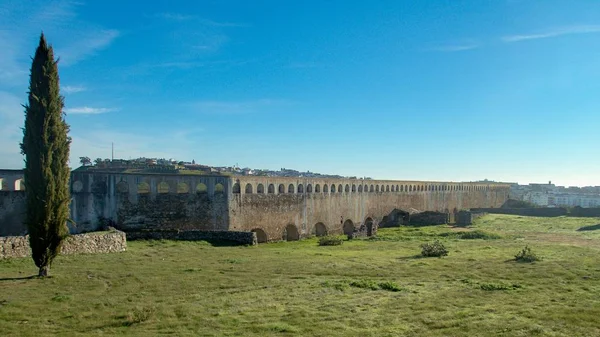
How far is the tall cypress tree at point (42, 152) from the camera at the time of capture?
12219 mm

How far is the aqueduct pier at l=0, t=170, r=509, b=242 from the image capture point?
2214 centimetres

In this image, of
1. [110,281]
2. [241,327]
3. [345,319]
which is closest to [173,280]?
[110,281]

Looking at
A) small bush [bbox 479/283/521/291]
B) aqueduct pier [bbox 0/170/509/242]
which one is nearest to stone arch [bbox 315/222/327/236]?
aqueduct pier [bbox 0/170/509/242]

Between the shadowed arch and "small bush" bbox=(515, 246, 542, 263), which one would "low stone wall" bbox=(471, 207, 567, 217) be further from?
the shadowed arch

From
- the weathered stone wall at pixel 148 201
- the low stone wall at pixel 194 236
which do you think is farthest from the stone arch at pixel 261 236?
the low stone wall at pixel 194 236

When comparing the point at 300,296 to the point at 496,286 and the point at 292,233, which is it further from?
the point at 292,233

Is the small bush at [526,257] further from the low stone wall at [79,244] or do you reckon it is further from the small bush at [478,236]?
the low stone wall at [79,244]

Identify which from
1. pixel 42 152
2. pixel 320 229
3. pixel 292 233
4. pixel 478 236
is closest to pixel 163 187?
pixel 292 233

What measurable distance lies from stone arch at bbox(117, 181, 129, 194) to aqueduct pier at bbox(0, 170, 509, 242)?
1.9 inches

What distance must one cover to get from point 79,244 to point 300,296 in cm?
1003

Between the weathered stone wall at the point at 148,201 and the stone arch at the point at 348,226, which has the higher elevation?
the weathered stone wall at the point at 148,201

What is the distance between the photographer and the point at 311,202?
32.0 meters

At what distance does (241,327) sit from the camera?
8.20 metres

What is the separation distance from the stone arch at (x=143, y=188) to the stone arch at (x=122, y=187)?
60cm
